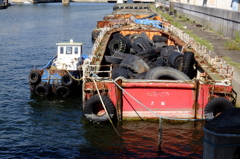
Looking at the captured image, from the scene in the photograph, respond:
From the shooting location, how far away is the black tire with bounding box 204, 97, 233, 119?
632 inches

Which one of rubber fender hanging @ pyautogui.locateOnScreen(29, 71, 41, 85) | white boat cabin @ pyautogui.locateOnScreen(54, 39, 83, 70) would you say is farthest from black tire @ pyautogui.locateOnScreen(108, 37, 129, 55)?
rubber fender hanging @ pyautogui.locateOnScreen(29, 71, 41, 85)

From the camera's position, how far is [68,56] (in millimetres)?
25016

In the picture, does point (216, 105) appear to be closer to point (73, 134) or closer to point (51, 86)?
point (73, 134)

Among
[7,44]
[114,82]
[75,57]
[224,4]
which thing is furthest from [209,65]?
[224,4]

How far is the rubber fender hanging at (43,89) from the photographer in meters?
23.0

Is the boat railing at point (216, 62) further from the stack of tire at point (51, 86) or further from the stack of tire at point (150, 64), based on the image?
the stack of tire at point (51, 86)

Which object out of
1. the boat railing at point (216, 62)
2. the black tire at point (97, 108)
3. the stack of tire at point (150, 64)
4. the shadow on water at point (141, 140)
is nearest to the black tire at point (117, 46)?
the stack of tire at point (150, 64)

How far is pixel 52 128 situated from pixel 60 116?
81.5 inches

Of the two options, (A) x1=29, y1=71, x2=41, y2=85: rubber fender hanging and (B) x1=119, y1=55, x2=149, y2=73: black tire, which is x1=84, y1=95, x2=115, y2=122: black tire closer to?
(B) x1=119, y1=55, x2=149, y2=73: black tire

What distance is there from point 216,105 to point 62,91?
36.3ft

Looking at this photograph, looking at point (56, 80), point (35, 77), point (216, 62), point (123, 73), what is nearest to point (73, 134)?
point (123, 73)

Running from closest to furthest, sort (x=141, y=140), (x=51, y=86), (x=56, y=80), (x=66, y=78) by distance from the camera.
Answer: (x=141, y=140) → (x=66, y=78) → (x=56, y=80) → (x=51, y=86)

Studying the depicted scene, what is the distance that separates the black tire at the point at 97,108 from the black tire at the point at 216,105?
4.51 m

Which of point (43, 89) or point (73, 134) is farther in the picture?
point (43, 89)
